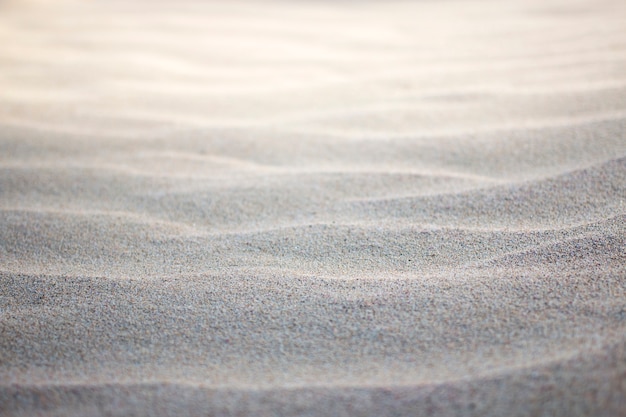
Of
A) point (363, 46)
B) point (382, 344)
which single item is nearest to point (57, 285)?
point (382, 344)

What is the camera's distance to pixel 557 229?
1.02 meters

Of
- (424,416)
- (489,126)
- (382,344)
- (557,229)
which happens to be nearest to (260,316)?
(382,344)

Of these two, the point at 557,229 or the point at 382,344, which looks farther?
the point at 557,229

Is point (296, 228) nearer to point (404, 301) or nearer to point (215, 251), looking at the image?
point (215, 251)

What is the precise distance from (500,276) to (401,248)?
188 millimetres

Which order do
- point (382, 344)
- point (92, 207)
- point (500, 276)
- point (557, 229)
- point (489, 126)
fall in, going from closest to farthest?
1. point (382, 344)
2. point (500, 276)
3. point (557, 229)
4. point (92, 207)
5. point (489, 126)

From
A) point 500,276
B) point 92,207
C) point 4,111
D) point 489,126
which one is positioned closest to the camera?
point 500,276

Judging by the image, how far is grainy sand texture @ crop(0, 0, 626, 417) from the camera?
0.72m

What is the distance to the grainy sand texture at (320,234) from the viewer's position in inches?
28.5

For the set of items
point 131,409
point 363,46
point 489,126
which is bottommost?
point 131,409

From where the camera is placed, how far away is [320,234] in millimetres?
1093

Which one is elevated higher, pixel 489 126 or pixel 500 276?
pixel 489 126

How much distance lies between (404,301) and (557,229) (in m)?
0.35

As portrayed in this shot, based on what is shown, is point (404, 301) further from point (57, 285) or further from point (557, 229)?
point (57, 285)
